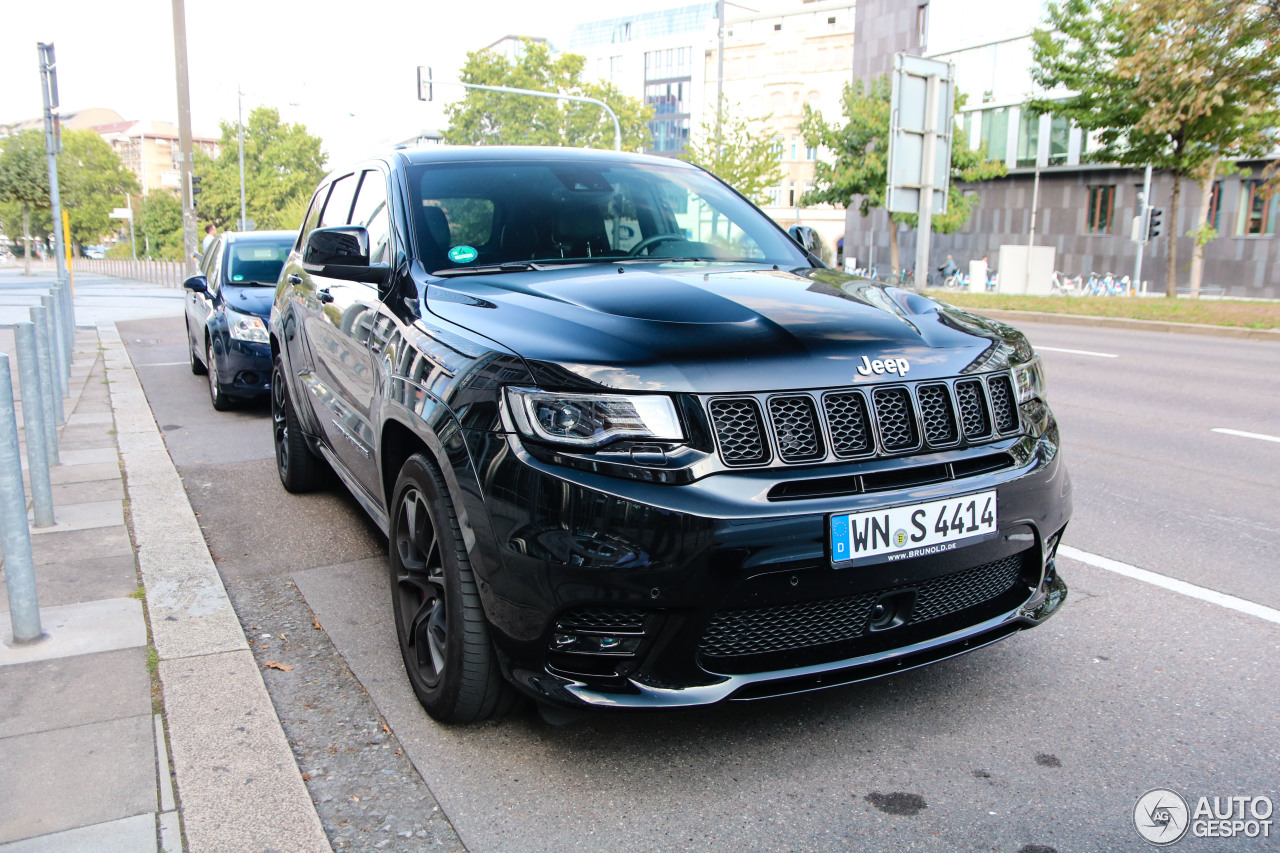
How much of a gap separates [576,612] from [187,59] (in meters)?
23.0

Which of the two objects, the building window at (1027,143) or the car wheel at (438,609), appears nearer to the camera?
the car wheel at (438,609)

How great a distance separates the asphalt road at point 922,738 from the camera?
2.52m

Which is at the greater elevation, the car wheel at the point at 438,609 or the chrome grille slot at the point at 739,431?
the chrome grille slot at the point at 739,431

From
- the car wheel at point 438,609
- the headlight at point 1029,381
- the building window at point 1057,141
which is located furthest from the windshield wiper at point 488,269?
the building window at point 1057,141

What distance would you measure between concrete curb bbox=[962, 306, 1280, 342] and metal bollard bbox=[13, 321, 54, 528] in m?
12.6

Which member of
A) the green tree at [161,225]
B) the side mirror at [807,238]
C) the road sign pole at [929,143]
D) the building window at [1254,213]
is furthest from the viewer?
the green tree at [161,225]

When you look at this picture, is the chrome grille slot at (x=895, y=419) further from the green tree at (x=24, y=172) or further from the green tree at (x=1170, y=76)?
the green tree at (x=24, y=172)

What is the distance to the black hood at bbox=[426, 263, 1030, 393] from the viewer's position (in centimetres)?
256

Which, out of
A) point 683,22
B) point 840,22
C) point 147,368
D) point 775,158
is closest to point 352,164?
point 147,368

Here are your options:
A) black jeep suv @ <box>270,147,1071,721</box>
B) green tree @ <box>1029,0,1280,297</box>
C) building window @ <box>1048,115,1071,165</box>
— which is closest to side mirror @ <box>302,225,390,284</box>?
black jeep suv @ <box>270,147,1071,721</box>

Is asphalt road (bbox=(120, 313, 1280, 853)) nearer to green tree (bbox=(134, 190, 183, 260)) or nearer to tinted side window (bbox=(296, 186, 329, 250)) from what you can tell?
tinted side window (bbox=(296, 186, 329, 250))

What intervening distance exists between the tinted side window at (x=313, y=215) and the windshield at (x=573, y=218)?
170 centimetres

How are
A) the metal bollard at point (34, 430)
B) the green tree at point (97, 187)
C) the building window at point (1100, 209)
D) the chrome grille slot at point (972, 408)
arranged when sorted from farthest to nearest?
1. the green tree at point (97, 187)
2. the building window at point (1100, 209)
3. the metal bollard at point (34, 430)
4. the chrome grille slot at point (972, 408)

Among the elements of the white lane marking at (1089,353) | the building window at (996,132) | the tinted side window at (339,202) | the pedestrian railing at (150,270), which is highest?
the building window at (996,132)
